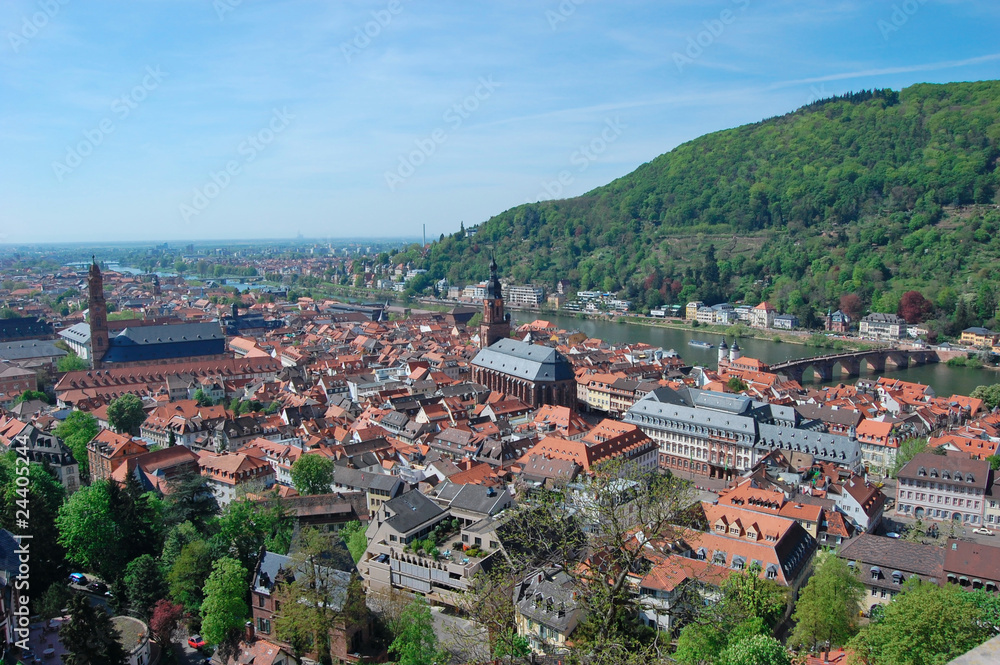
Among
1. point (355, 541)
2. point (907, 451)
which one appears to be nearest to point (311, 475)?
point (355, 541)

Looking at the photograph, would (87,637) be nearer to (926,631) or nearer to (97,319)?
(926,631)

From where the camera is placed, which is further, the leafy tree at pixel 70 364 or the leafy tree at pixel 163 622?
the leafy tree at pixel 70 364

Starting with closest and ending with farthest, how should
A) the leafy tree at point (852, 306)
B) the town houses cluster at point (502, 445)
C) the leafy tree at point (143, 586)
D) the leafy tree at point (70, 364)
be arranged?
the leafy tree at point (143, 586) < the town houses cluster at point (502, 445) < the leafy tree at point (70, 364) < the leafy tree at point (852, 306)

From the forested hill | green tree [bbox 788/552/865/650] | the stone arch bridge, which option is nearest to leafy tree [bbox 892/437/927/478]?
green tree [bbox 788/552/865/650]

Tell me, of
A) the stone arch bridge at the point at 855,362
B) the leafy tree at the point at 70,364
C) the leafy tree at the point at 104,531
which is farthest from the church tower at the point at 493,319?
the leafy tree at the point at 104,531

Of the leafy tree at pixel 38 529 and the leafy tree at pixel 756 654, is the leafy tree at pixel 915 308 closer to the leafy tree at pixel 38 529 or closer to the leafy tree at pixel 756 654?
the leafy tree at pixel 756 654

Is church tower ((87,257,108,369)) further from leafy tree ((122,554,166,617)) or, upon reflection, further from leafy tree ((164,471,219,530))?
leafy tree ((122,554,166,617))
